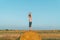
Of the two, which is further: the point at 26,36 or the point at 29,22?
the point at 29,22

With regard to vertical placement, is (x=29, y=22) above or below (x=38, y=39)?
above

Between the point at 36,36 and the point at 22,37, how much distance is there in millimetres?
990

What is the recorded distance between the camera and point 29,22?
683 inches

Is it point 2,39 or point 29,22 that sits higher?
point 29,22

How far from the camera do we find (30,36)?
16.2 m

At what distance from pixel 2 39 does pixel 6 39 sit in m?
0.34

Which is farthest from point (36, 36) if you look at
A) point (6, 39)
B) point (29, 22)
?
point (6, 39)

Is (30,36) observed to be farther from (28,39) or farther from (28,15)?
(28,15)

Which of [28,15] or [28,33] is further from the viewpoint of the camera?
[28,15]

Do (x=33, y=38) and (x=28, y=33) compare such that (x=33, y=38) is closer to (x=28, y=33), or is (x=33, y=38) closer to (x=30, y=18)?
(x=28, y=33)

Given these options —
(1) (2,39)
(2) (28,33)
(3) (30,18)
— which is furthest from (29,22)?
(1) (2,39)

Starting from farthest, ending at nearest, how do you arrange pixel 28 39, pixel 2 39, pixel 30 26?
pixel 2 39
pixel 30 26
pixel 28 39

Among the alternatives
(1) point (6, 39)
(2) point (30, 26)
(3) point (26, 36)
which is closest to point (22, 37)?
(3) point (26, 36)

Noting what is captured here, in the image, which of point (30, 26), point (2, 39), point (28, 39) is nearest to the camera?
point (28, 39)
